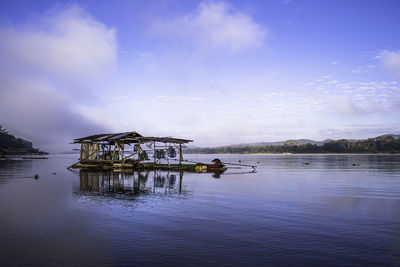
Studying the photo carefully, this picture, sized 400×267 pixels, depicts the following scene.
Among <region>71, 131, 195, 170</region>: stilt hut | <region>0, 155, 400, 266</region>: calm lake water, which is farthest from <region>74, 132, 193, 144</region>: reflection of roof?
<region>0, 155, 400, 266</region>: calm lake water

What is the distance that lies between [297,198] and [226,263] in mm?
13892

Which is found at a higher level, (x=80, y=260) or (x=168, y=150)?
(x=168, y=150)

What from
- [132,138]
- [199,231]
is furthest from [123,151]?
[199,231]

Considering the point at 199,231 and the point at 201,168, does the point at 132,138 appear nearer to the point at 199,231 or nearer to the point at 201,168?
the point at 201,168

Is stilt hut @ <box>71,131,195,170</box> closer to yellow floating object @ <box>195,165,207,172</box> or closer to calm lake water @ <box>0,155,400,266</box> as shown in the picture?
yellow floating object @ <box>195,165,207,172</box>

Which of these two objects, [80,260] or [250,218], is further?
[250,218]

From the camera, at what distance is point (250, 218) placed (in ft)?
46.6

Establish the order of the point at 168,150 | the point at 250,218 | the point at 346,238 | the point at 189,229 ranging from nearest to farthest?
the point at 346,238 → the point at 189,229 → the point at 250,218 → the point at 168,150

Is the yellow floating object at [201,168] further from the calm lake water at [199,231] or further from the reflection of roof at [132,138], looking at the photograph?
the calm lake water at [199,231]

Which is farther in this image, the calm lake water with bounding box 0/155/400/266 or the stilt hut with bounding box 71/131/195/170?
the stilt hut with bounding box 71/131/195/170

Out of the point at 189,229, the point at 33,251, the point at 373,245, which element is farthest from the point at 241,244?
the point at 33,251

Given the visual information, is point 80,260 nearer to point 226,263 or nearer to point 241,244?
point 226,263

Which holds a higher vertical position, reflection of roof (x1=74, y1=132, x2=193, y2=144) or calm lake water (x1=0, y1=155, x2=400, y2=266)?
reflection of roof (x1=74, y1=132, x2=193, y2=144)

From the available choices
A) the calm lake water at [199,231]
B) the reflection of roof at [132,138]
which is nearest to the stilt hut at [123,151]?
the reflection of roof at [132,138]
